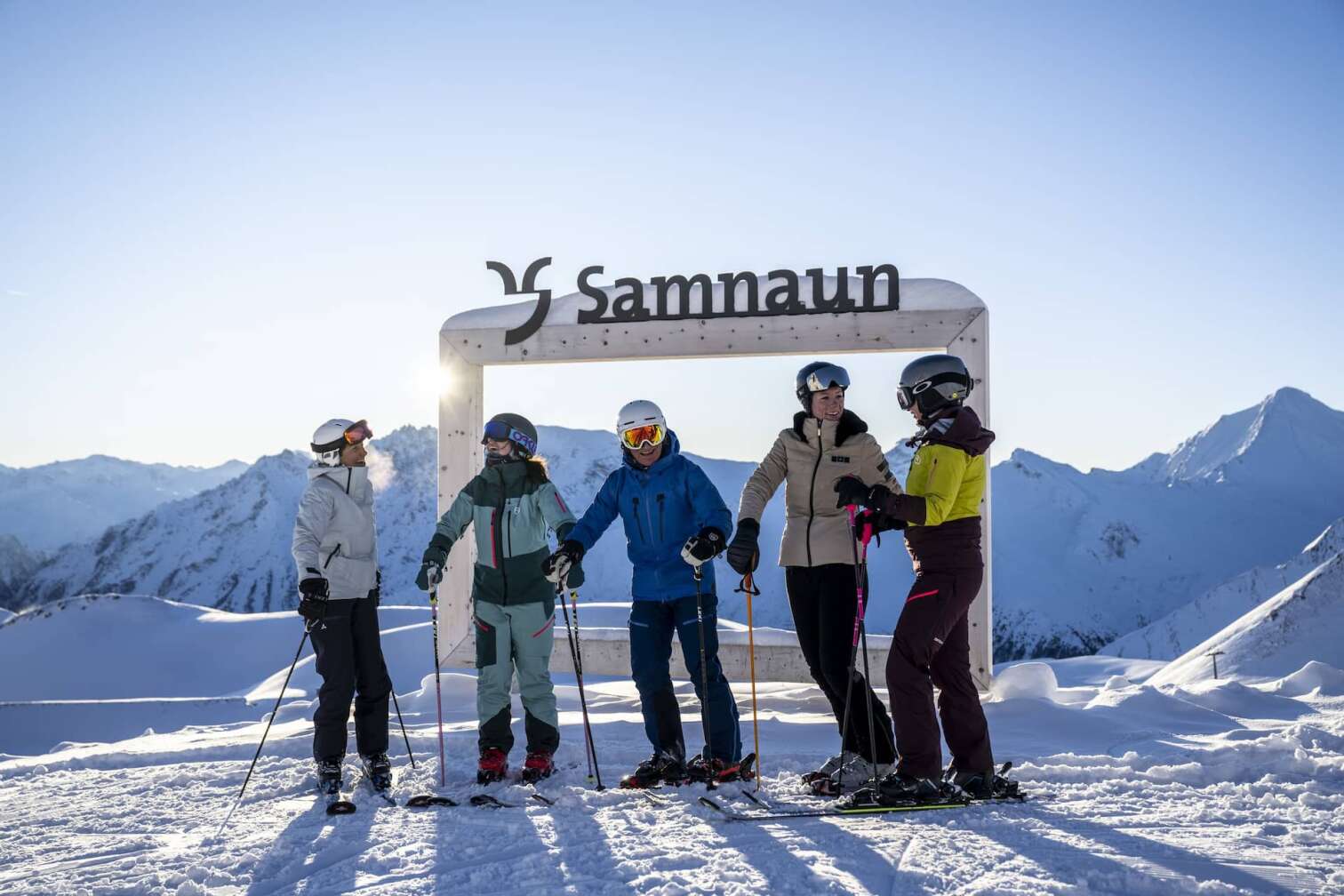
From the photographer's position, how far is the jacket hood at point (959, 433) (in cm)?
443

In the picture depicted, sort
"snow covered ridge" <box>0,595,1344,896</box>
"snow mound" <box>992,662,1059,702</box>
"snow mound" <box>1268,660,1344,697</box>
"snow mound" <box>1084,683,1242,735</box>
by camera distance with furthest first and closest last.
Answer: "snow mound" <box>1268,660,1344,697</box>, "snow mound" <box>992,662,1059,702</box>, "snow mound" <box>1084,683,1242,735</box>, "snow covered ridge" <box>0,595,1344,896</box>

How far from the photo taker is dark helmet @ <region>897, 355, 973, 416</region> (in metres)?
4.54

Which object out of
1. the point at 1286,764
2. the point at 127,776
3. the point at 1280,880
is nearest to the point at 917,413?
the point at 1280,880

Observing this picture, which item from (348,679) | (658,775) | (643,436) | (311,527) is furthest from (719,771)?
(311,527)

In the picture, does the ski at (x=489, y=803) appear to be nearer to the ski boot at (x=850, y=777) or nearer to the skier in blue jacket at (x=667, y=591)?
the skier in blue jacket at (x=667, y=591)

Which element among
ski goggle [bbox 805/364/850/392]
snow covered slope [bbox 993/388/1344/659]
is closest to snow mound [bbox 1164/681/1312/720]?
ski goggle [bbox 805/364/850/392]

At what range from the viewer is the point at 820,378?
16.3 ft

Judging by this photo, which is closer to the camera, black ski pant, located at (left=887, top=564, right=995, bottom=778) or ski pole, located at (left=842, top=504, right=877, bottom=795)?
black ski pant, located at (left=887, top=564, right=995, bottom=778)

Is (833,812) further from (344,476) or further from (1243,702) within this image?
(1243,702)

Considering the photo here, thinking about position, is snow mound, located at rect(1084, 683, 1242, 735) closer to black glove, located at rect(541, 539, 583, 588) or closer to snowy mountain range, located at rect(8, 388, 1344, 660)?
black glove, located at rect(541, 539, 583, 588)

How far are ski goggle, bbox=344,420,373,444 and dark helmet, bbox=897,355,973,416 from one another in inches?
119

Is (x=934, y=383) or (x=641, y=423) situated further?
(x=641, y=423)

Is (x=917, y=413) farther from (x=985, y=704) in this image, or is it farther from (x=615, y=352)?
(x=615, y=352)

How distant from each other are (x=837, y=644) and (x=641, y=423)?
1.56 metres
